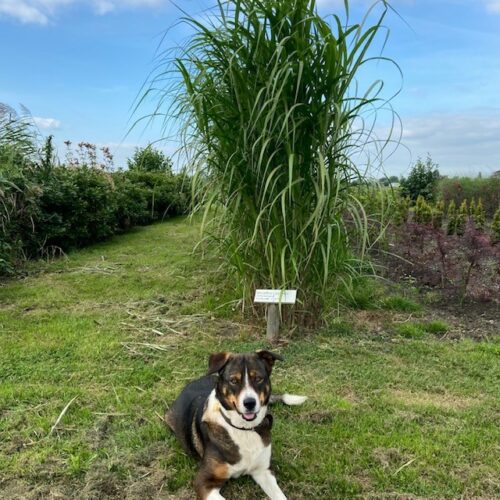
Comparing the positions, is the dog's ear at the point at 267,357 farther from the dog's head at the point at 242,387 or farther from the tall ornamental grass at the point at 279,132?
the tall ornamental grass at the point at 279,132

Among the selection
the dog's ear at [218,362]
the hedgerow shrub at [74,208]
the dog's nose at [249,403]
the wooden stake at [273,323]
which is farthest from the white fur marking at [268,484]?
the hedgerow shrub at [74,208]

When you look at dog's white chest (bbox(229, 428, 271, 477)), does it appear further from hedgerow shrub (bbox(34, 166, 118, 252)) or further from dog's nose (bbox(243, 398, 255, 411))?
hedgerow shrub (bbox(34, 166, 118, 252))

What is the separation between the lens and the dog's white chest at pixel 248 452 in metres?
2.16

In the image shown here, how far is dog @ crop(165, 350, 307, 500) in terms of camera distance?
212 cm

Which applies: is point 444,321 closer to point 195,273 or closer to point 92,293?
point 195,273

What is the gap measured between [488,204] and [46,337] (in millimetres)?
10085

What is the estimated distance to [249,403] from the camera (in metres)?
2.06

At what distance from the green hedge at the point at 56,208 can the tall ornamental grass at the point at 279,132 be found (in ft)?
5.98

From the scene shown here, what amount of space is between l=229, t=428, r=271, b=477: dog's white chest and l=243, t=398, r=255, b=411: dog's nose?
0.19 meters

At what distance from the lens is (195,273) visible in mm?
6281

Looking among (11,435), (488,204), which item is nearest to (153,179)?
(488,204)

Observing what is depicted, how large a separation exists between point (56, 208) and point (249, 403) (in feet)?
21.4

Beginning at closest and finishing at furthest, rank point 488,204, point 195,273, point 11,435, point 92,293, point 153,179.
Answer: point 11,435 → point 92,293 → point 195,273 → point 488,204 → point 153,179

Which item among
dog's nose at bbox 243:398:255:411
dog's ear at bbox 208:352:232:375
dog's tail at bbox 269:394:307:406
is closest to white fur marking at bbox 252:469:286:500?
dog's nose at bbox 243:398:255:411
